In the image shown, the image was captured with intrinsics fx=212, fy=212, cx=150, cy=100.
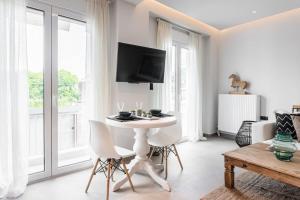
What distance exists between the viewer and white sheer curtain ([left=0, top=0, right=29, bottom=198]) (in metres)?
2.31

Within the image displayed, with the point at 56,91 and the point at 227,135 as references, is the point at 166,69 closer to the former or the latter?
the point at 56,91

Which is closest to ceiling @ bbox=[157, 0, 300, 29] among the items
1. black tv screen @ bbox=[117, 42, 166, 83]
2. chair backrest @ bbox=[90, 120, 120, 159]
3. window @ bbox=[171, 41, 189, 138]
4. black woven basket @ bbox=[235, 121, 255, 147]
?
window @ bbox=[171, 41, 189, 138]

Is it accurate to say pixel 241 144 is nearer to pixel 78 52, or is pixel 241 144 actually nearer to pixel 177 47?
pixel 177 47

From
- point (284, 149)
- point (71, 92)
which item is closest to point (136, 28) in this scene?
point (71, 92)

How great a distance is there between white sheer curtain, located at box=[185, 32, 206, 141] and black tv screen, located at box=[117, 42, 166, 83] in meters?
1.35

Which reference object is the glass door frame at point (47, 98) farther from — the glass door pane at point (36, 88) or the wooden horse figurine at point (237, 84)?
the wooden horse figurine at point (237, 84)

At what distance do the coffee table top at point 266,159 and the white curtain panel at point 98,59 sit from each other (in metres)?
1.87

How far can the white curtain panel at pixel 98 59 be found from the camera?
121 inches

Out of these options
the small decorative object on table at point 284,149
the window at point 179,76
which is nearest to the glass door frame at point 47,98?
the window at point 179,76

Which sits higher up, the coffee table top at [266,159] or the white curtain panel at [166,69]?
the white curtain panel at [166,69]

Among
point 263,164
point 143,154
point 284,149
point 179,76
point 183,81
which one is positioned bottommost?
point 143,154

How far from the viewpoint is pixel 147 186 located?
2.62 meters

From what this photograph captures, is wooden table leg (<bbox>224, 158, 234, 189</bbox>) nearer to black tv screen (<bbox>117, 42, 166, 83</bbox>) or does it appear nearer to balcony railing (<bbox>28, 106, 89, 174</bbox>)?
black tv screen (<bbox>117, 42, 166, 83</bbox>)

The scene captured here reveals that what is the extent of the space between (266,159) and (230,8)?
288cm
